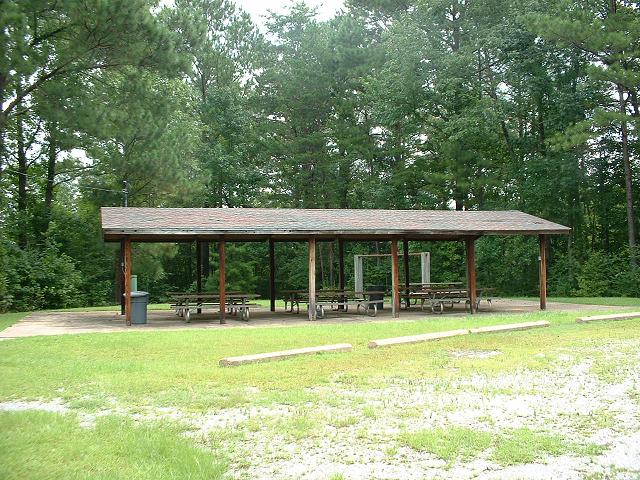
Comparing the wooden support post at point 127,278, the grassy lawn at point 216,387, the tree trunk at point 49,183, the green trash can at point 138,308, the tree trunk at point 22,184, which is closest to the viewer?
→ the grassy lawn at point 216,387

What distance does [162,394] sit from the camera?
236 inches

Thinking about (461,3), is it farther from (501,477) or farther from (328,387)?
(501,477)

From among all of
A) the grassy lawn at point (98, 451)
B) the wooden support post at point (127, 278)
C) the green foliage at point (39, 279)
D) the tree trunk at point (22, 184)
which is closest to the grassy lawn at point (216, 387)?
the grassy lawn at point (98, 451)

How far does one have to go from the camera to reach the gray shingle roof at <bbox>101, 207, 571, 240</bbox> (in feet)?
43.6

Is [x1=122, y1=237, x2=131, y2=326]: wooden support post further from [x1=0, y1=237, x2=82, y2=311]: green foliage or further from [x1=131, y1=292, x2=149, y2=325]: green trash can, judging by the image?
[x1=0, y1=237, x2=82, y2=311]: green foliage

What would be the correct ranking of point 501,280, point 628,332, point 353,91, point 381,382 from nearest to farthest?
point 381,382, point 628,332, point 501,280, point 353,91

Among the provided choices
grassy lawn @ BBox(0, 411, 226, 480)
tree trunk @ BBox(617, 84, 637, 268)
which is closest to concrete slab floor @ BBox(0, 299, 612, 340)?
grassy lawn @ BBox(0, 411, 226, 480)

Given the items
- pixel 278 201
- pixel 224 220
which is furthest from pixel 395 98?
pixel 224 220

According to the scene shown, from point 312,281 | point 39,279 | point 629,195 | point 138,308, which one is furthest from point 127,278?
point 629,195

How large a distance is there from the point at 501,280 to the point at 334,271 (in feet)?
28.4

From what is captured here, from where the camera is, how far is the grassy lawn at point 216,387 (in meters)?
4.07

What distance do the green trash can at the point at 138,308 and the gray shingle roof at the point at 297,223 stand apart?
1420mm

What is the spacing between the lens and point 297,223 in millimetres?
14594

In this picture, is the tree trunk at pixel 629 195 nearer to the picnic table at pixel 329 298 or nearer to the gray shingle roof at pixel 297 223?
the gray shingle roof at pixel 297 223
